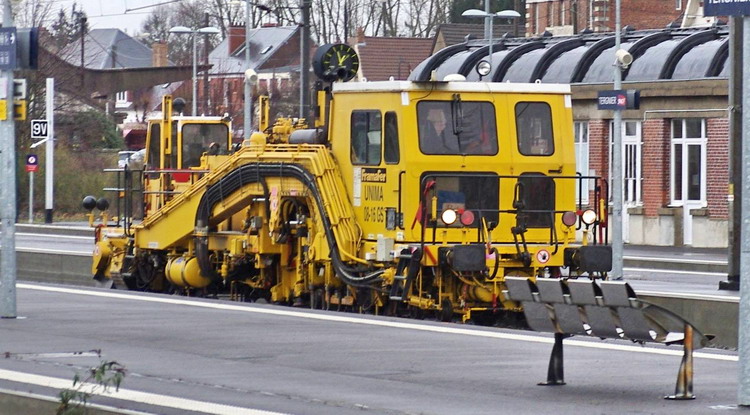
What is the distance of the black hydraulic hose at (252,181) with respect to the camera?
Result: 1955cm

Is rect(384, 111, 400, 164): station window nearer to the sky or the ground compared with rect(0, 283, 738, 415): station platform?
nearer to the sky

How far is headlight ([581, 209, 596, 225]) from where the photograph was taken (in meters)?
19.7

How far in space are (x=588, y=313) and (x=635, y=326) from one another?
42 centimetres

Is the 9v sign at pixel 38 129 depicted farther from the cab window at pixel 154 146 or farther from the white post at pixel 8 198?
the white post at pixel 8 198

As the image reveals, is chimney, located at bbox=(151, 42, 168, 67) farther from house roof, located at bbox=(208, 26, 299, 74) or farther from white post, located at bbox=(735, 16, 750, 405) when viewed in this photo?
white post, located at bbox=(735, 16, 750, 405)

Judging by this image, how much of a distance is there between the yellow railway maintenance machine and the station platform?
184 cm

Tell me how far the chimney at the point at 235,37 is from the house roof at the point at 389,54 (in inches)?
486

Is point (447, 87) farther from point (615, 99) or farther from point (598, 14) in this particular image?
point (598, 14)

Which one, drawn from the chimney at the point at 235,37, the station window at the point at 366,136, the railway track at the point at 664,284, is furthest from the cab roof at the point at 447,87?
the chimney at the point at 235,37

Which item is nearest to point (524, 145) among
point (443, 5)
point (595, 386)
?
point (595, 386)

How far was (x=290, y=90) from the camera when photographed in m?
92.2

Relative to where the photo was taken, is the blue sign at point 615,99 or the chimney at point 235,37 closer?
the blue sign at point 615,99

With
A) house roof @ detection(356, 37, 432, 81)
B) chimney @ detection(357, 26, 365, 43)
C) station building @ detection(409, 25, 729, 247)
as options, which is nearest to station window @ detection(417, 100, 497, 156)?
station building @ detection(409, 25, 729, 247)

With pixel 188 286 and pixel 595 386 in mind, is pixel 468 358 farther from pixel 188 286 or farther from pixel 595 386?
pixel 188 286
